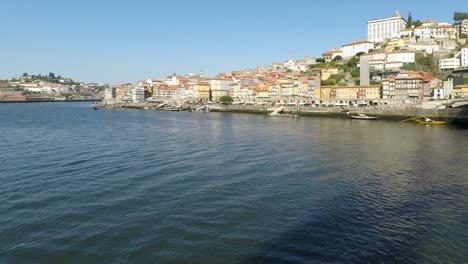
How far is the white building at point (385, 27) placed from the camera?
94.1 m

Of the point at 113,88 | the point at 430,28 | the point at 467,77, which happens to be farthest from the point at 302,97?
the point at 113,88

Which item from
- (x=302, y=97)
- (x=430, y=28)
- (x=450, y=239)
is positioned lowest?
(x=450, y=239)

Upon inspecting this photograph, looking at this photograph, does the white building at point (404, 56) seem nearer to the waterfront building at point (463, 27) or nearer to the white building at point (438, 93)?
the white building at point (438, 93)

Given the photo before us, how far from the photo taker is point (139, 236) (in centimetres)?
1016

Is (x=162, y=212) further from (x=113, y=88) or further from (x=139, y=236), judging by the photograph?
(x=113, y=88)

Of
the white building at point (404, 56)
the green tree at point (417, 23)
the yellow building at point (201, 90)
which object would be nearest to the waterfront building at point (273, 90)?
the white building at point (404, 56)

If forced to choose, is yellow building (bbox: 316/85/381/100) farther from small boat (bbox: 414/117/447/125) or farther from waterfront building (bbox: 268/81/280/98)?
small boat (bbox: 414/117/447/125)

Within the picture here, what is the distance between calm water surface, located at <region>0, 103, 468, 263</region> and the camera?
30.5 feet

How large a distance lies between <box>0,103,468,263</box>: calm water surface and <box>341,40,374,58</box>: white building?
69.8 meters

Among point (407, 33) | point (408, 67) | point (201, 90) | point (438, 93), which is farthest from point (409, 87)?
point (201, 90)

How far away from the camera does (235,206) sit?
12508mm

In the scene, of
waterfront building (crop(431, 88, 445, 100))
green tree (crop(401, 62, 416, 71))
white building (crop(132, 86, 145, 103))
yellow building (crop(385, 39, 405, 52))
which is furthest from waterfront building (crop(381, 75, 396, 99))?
white building (crop(132, 86, 145, 103))

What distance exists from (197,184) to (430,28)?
84465 mm

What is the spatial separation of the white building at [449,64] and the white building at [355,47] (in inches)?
747
